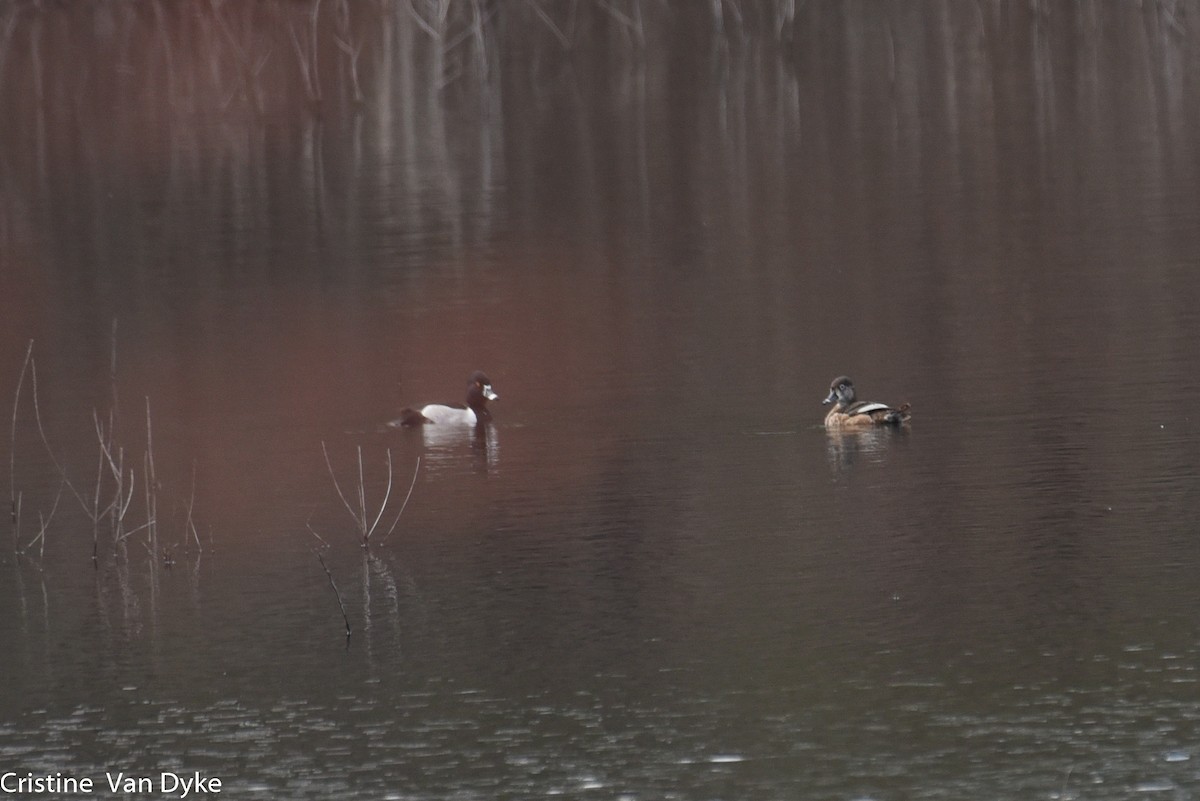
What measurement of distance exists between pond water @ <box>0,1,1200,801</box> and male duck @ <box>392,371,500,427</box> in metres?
0.22

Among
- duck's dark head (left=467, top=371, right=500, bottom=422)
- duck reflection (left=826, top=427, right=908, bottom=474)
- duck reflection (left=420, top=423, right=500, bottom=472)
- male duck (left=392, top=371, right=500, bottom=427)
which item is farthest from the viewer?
duck's dark head (left=467, top=371, right=500, bottom=422)

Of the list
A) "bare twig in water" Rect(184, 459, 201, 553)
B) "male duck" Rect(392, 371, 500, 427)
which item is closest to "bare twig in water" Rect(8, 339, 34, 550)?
"bare twig in water" Rect(184, 459, 201, 553)

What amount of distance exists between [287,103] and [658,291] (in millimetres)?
30318

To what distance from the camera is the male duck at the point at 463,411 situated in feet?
64.2

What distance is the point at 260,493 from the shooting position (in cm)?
1688

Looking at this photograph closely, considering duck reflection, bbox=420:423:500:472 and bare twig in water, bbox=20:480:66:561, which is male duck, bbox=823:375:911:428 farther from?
bare twig in water, bbox=20:480:66:561

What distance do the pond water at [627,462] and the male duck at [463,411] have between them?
22 cm

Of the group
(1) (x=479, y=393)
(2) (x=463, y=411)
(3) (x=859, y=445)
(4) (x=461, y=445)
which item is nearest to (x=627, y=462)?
(3) (x=859, y=445)

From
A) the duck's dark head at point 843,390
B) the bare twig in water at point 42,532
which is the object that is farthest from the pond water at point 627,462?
the duck's dark head at point 843,390

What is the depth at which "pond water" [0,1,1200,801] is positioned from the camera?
1055cm

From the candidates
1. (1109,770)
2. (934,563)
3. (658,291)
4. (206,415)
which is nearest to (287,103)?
(658,291)

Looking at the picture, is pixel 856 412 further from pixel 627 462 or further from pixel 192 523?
pixel 192 523

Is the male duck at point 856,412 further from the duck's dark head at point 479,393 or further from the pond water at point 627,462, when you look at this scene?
the duck's dark head at point 479,393

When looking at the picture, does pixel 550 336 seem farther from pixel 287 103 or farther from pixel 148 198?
pixel 287 103
